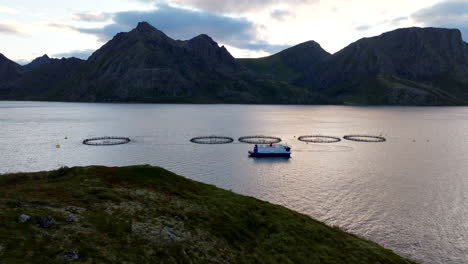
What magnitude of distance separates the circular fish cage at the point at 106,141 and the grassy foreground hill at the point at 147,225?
110 metres

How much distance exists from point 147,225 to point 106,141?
140623 millimetres

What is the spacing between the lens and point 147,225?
33625mm

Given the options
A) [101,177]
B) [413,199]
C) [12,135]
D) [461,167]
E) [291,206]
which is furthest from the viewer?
[12,135]

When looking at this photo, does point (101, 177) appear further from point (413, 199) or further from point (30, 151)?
point (30, 151)

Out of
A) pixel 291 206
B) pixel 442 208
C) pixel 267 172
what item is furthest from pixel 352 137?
pixel 291 206

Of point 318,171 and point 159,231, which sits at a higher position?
point 159,231

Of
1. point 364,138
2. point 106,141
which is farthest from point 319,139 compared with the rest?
point 106,141

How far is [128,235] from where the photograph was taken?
30.7m

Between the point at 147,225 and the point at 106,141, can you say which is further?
the point at 106,141

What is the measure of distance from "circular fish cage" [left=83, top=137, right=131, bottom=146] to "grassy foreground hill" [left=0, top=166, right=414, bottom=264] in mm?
109897

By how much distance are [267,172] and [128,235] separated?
7631 centimetres

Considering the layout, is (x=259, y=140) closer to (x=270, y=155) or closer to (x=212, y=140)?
(x=212, y=140)

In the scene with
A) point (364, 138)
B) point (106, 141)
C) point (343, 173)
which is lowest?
point (343, 173)

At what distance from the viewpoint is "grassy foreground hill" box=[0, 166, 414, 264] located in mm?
27109
